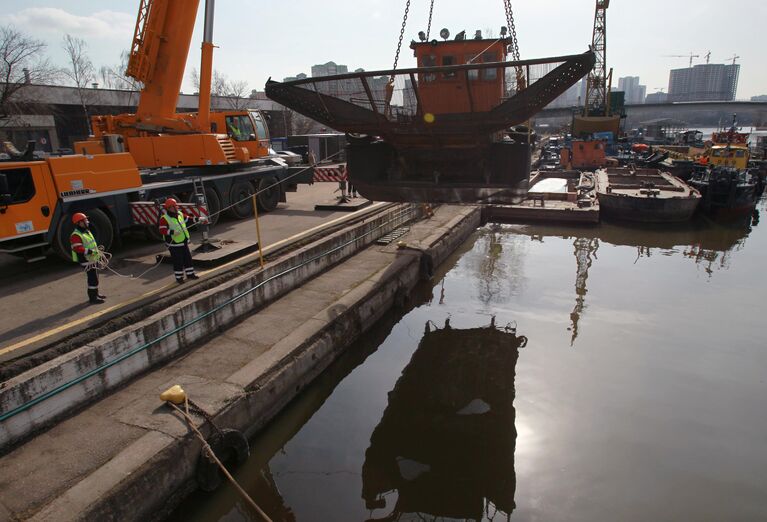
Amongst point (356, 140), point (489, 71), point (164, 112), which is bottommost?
point (356, 140)

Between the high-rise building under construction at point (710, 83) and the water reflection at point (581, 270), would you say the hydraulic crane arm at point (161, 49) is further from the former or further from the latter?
the high-rise building under construction at point (710, 83)

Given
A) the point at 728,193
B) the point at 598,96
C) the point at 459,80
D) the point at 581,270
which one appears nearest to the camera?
the point at 459,80

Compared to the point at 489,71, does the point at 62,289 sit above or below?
below

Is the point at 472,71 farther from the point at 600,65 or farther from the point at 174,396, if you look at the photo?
the point at 600,65

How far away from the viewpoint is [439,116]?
24.9ft

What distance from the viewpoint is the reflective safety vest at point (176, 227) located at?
6.41m

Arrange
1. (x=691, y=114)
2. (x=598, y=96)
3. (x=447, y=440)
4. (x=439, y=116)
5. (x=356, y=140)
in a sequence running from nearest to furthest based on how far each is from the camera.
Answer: (x=447, y=440) → (x=439, y=116) → (x=356, y=140) → (x=598, y=96) → (x=691, y=114)

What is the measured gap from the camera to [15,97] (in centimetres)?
2147

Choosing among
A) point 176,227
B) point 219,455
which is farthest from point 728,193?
point 219,455

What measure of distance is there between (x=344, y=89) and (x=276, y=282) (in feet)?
11.4

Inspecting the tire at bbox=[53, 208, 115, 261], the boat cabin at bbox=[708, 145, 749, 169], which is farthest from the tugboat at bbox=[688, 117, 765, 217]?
the tire at bbox=[53, 208, 115, 261]

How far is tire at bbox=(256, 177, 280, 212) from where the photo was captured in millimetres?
12148

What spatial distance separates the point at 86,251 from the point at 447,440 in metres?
5.19

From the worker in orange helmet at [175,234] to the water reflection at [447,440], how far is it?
371cm
